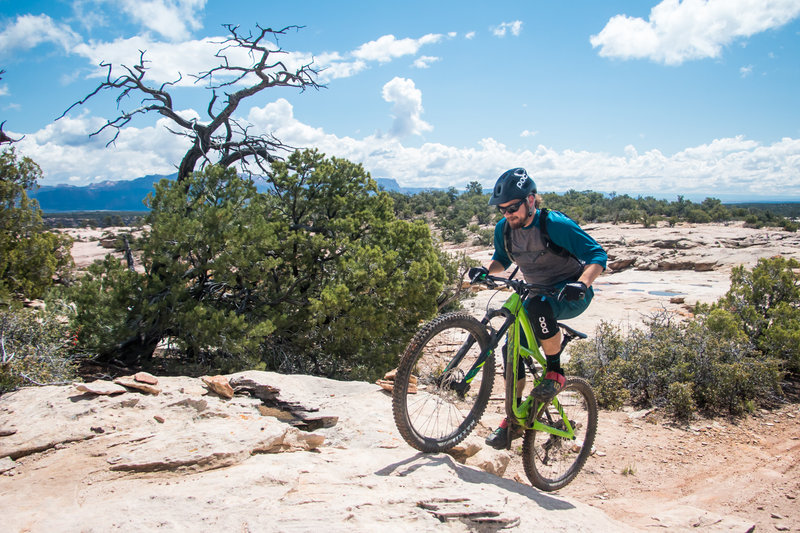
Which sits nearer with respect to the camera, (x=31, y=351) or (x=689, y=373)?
(x=31, y=351)

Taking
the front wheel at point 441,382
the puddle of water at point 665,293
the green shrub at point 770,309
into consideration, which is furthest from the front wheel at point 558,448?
the puddle of water at point 665,293

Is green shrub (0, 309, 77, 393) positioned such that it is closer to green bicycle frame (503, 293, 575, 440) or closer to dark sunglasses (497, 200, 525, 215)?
green bicycle frame (503, 293, 575, 440)

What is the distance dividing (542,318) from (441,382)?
2.77 ft

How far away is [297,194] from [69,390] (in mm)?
5449

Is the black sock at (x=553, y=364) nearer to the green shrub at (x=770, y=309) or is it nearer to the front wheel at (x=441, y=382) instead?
the front wheel at (x=441, y=382)

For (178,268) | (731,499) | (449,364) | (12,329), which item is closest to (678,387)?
(731,499)

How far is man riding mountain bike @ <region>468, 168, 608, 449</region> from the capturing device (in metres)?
3.30

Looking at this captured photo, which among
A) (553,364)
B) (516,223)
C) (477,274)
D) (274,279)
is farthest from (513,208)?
(274,279)

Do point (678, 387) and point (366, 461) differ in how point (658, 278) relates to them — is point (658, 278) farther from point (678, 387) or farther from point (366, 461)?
point (366, 461)

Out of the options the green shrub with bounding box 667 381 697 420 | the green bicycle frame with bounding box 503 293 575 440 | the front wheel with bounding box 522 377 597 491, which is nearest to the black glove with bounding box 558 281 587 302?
the green bicycle frame with bounding box 503 293 575 440

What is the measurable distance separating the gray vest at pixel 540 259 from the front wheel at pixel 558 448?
2.89 ft

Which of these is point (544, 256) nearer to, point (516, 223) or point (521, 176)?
point (516, 223)

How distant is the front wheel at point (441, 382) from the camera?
3.13 m

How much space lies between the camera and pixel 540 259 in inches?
139
